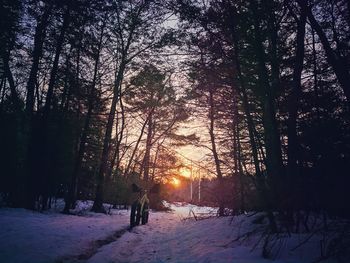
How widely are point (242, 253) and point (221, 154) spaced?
38.0ft

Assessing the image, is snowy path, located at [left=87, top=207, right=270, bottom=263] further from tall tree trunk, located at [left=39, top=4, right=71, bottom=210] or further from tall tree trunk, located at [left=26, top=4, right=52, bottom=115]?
tall tree trunk, located at [left=26, top=4, right=52, bottom=115]

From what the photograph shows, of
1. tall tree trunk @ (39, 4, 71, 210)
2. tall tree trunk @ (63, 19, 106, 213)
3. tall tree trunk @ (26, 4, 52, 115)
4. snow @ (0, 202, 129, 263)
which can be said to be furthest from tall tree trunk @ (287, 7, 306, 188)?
tall tree trunk @ (26, 4, 52, 115)

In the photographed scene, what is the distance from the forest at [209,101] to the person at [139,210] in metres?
2.52

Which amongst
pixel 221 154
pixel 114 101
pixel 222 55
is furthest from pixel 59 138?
pixel 222 55

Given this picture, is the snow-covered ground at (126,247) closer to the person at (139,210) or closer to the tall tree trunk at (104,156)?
the person at (139,210)

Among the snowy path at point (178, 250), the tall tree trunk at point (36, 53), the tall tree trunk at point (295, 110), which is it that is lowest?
the snowy path at point (178, 250)

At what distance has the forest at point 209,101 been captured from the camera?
300 inches

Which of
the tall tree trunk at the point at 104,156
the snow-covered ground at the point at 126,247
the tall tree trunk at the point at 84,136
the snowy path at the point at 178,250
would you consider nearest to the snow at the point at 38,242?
the snow-covered ground at the point at 126,247

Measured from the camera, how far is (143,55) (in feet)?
65.7

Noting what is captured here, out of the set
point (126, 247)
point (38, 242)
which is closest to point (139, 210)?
point (126, 247)

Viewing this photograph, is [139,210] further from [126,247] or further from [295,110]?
[295,110]

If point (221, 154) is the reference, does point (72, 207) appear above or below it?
below

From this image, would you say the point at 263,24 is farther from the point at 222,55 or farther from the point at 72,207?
the point at 72,207

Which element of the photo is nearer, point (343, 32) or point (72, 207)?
point (343, 32)
